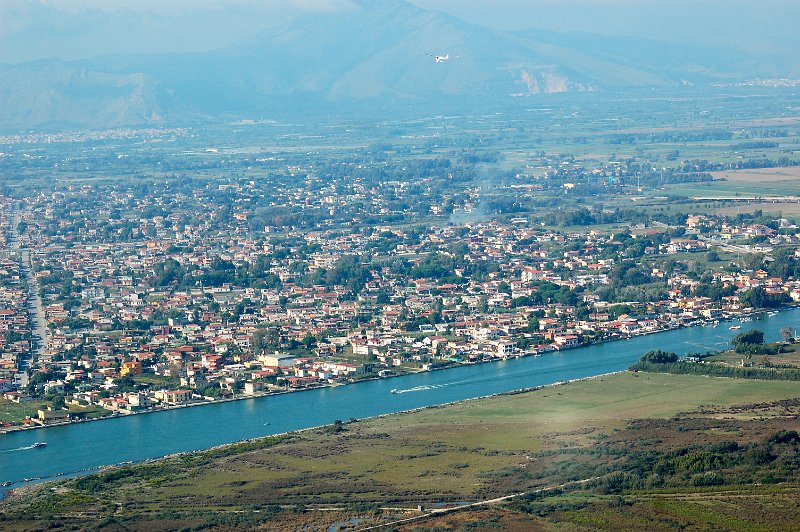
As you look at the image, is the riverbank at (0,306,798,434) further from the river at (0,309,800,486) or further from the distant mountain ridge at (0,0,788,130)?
the distant mountain ridge at (0,0,788,130)

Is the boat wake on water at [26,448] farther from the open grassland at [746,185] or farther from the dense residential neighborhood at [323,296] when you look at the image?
the open grassland at [746,185]

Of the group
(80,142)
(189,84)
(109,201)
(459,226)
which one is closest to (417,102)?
(189,84)

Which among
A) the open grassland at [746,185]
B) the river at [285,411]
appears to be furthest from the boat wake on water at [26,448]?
the open grassland at [746,185]

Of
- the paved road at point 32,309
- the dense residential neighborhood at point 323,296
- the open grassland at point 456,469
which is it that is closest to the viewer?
the open grassland at point 456,469

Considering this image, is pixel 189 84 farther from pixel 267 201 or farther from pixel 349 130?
pixel 267 201

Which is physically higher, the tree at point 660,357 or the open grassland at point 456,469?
the open grassland at point 456,469
